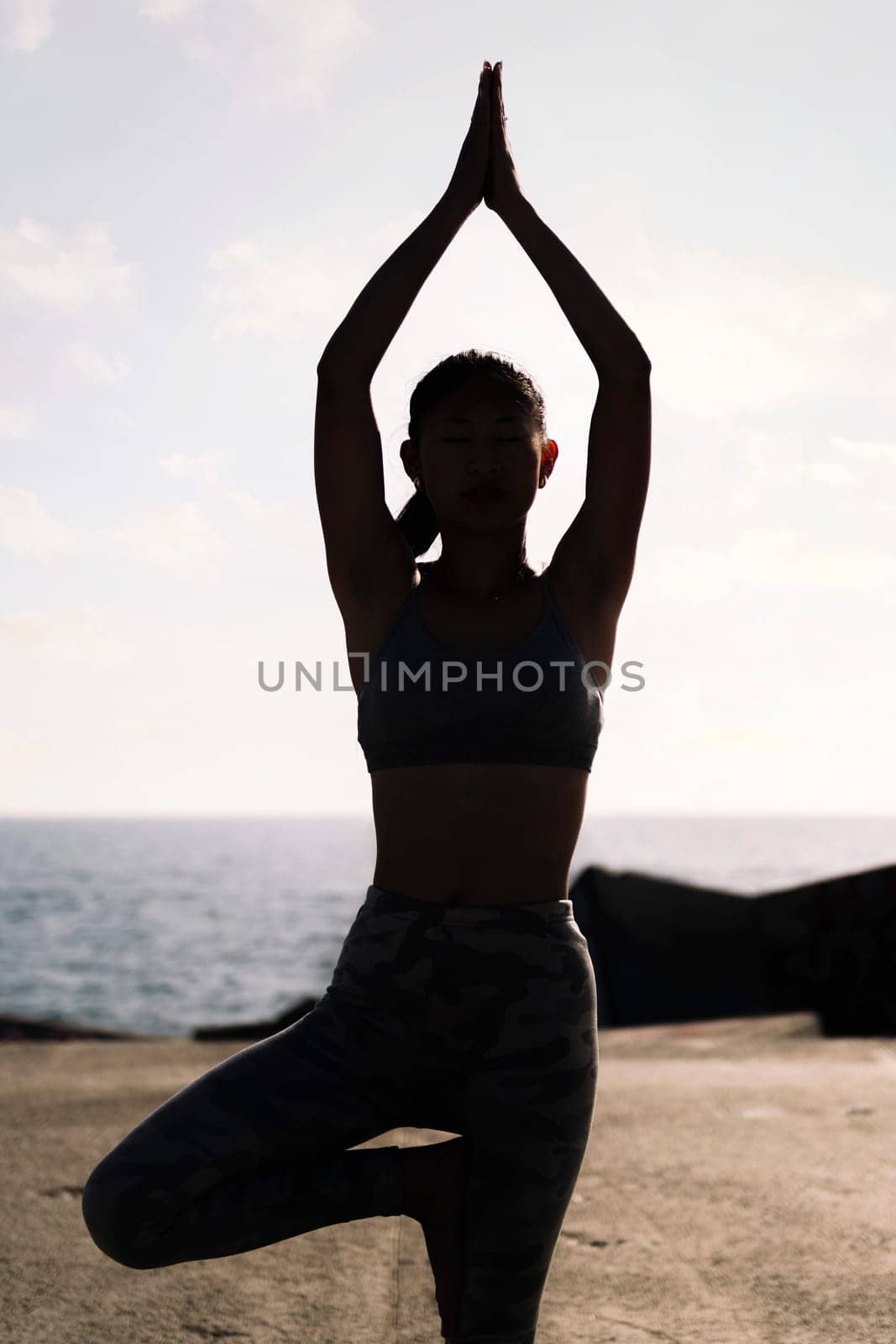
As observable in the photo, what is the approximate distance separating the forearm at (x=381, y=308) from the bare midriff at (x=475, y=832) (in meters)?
0.80

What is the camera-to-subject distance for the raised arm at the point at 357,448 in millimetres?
2504

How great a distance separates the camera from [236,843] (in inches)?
7495

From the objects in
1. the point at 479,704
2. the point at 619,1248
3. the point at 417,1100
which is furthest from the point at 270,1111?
the point at 619,1248

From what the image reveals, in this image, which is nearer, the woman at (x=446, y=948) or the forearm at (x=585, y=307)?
the woman at (x=446, y=948)

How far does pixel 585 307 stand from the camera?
2631 mm

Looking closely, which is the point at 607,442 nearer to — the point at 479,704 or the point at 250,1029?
the point at 479,704

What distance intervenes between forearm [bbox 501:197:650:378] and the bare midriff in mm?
842

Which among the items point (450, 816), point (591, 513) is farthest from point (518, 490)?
point (450, 816)

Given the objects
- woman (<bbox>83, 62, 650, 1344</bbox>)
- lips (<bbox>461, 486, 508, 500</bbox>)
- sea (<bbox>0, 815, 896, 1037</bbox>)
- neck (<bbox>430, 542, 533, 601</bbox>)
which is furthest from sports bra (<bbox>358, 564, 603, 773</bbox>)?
sea (<bbox>0, 815, 896, 1037</bbox>)

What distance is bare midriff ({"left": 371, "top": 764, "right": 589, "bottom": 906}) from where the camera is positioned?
2.27 metres

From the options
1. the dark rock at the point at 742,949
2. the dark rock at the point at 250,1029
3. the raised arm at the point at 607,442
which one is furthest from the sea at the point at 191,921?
the raised arm at the point at 607,442

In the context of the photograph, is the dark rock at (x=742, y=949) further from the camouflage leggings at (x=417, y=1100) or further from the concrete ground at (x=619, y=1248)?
the camouflage leggings at (x=417, y=1100)

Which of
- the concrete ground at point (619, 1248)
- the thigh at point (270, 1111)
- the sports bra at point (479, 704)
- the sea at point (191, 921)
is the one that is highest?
the sports bra at point (479, 704)

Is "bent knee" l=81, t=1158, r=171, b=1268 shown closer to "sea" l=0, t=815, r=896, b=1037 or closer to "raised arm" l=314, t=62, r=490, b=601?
"raised arm" l=314, t=62, r=490, b=601
